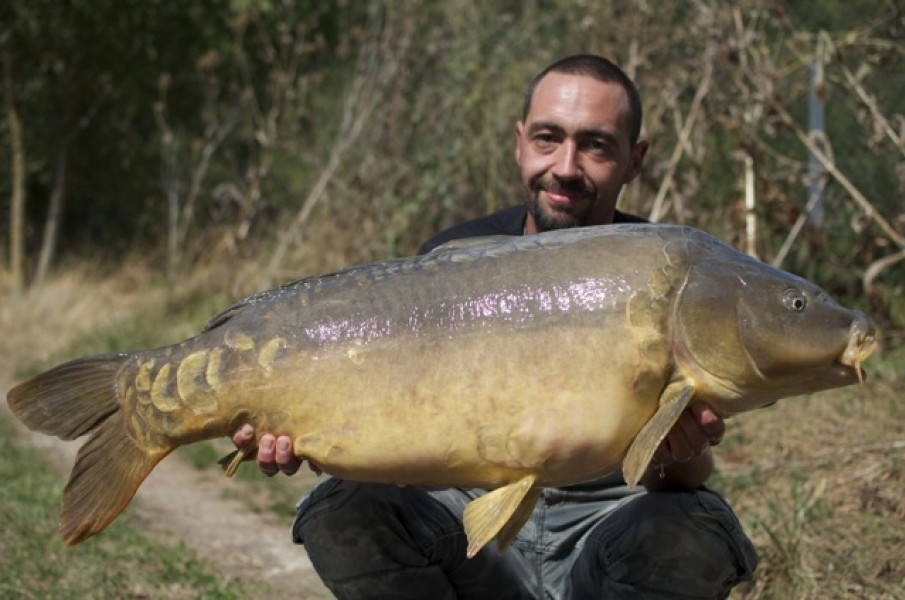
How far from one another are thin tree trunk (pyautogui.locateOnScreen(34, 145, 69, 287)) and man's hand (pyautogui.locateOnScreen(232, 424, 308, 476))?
28.0ft

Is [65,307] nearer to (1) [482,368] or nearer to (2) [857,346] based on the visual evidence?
(1) [482,368]

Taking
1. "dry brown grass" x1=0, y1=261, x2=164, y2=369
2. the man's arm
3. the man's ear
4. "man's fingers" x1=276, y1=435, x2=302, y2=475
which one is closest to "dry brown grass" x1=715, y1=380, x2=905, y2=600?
the man's arm

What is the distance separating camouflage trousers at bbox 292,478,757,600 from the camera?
260 centimetres

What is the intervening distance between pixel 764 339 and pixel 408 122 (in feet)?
18.8

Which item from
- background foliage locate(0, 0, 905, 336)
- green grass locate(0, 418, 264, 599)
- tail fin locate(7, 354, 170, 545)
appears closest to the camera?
tail fin locate(7, 354, 170, 545)

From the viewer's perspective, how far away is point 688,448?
2.33 metres

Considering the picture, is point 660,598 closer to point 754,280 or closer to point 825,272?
point 754,280

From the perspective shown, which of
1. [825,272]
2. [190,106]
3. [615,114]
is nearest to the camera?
[615,114]

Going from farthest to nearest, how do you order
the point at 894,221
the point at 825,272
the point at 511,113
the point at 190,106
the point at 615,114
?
the point at 190,106 < the point at 511,113 < the point at 825,272 < the point at 894,221 < the point at 615,114

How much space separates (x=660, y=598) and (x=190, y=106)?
952cm

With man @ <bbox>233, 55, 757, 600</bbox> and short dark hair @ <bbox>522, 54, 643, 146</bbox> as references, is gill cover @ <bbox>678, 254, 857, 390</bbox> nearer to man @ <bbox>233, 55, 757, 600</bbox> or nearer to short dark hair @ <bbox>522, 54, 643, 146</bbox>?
man @ <bbox>233, 55, 757, 600</bbox>

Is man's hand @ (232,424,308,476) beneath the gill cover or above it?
beneath

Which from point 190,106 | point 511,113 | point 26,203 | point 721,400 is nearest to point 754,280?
point 721,400

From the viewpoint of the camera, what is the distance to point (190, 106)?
11398 millimetres
